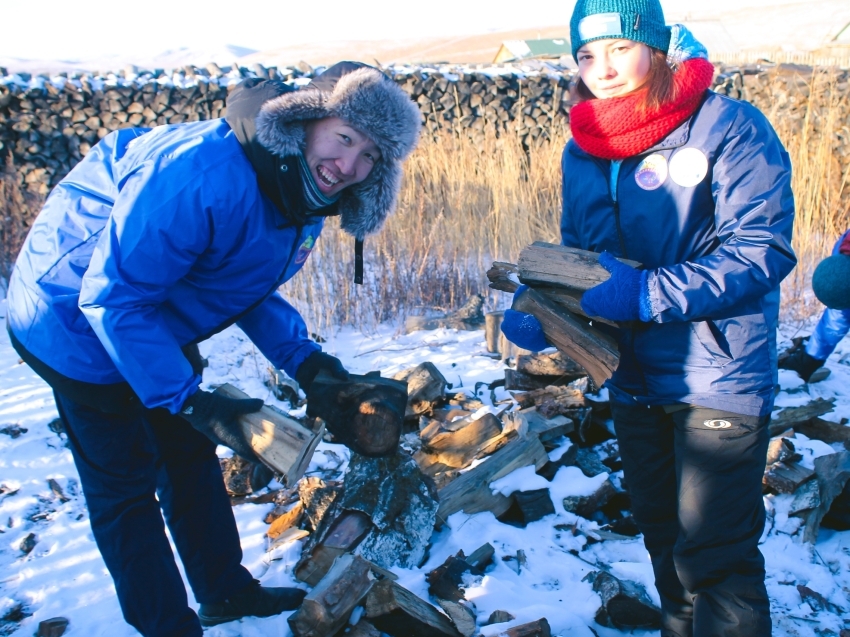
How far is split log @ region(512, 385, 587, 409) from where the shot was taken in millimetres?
3297

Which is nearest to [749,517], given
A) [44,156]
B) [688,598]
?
[688,598]

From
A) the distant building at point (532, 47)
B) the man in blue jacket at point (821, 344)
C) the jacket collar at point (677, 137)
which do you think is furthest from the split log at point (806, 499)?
the distant building at point (532, 47)

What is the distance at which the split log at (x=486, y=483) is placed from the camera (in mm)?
2697

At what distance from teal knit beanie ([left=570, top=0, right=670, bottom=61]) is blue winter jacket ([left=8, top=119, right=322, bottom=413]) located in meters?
0.95

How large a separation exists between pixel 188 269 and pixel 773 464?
2.63 m

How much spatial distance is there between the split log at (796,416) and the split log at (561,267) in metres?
2.09

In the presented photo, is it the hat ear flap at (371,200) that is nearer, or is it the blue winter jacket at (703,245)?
the blue winter jacket at (703,245)

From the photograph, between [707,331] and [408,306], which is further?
[408,306]

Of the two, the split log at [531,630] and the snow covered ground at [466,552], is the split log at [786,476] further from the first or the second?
the split log at [531,630]

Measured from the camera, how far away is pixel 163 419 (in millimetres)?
1972

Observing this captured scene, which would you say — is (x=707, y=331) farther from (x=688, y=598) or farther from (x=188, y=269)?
(x=188, y=269)

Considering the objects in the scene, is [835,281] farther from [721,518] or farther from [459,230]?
[459,230]

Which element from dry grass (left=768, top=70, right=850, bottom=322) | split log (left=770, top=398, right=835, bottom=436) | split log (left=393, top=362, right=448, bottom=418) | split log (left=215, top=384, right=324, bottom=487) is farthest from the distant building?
split log (left=215, top=384, right=324, bottom=487)

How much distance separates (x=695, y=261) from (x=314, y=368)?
1.24 m
